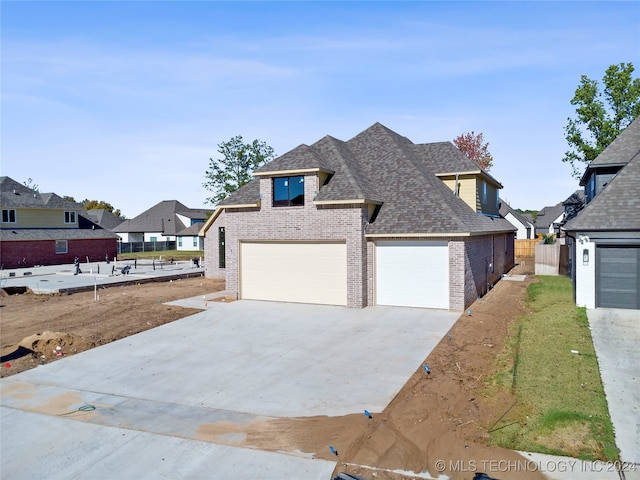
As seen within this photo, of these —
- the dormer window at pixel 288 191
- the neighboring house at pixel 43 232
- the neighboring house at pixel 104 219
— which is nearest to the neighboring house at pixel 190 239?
the neighboring house at pixel 104 219

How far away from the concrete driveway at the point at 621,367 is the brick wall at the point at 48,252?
136 feet

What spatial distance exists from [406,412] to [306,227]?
439 inches

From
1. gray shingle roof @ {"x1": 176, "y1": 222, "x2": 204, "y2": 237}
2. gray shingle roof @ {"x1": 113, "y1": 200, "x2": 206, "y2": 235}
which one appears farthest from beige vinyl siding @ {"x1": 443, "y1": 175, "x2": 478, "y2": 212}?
gray shingle roof @ {"x1": 113, "y1": 200, "x2": 206, "y2": 235}

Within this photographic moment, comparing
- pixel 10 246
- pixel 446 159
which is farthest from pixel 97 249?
pixel 446 159

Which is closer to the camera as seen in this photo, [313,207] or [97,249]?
[313,207]

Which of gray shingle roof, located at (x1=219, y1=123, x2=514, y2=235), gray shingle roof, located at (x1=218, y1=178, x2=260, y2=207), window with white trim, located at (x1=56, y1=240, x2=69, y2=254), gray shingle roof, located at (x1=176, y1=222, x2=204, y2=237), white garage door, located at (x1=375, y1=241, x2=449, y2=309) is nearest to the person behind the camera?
white garage door, located at (x1=375, y1=241, x2=449, y2=309)

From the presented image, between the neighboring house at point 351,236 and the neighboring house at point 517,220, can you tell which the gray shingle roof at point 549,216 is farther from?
the neighboring house at point 351,236

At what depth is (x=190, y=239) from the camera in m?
63.5

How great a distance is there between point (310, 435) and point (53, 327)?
39.1 feet

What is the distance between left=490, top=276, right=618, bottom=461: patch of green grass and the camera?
6.62 m

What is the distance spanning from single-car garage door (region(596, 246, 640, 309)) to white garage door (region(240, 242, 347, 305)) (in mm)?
9102

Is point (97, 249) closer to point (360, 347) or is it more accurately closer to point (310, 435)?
point (360, 347)

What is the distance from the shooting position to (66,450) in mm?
7090

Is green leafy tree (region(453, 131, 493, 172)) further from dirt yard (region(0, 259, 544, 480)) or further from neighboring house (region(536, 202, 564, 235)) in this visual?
dirt yard (region(0, 259, 544, 480))
